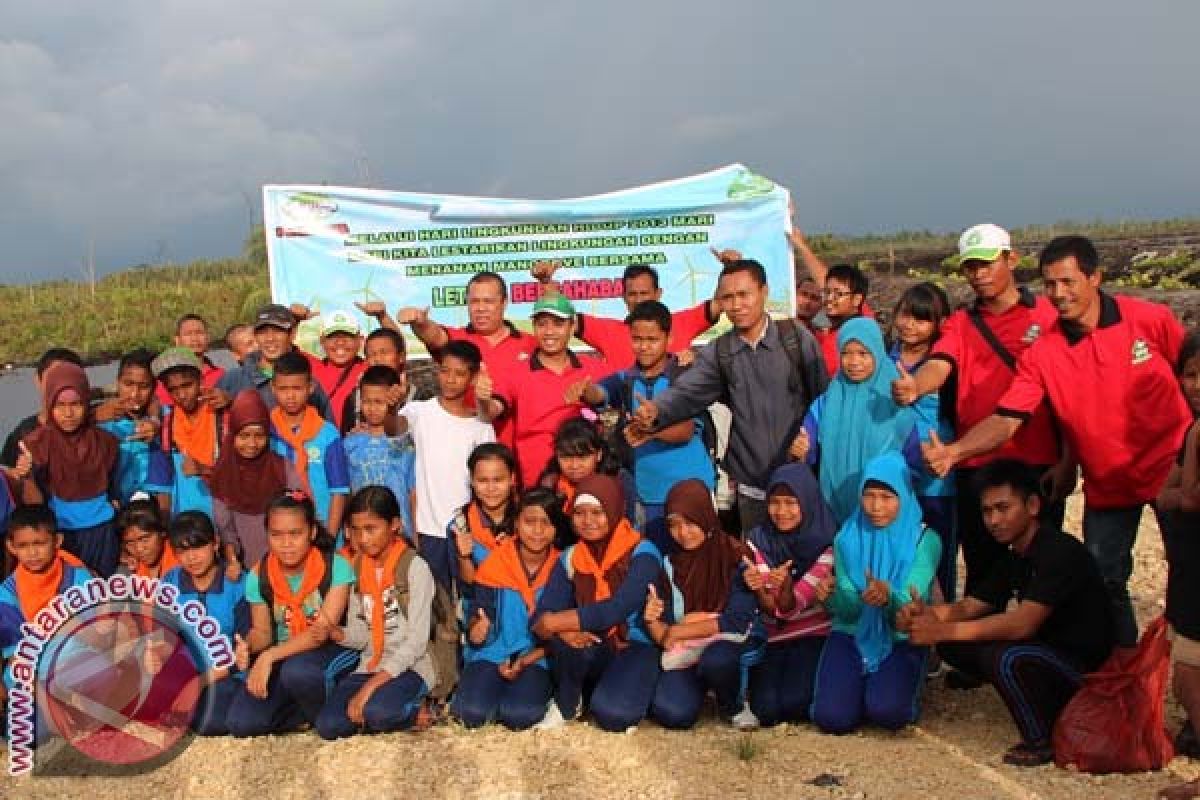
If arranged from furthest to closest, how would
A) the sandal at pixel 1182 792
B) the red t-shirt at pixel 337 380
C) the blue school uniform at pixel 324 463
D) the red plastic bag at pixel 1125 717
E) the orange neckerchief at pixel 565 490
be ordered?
the red t-shirt at pixel 337 380 < the blue school uniform at pixel 324 463 < the orange neckerchief at pixel 565 490 < the red plastic bag at pixel 1125 717 < the sandal at pixel 1182 792

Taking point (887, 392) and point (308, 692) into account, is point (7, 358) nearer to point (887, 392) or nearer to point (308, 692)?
point (308, 692)

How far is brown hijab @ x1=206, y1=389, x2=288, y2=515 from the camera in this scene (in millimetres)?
4973

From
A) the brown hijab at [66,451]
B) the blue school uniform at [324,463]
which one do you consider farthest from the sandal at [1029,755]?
the brown hijab at [66,451]

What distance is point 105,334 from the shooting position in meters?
17.3

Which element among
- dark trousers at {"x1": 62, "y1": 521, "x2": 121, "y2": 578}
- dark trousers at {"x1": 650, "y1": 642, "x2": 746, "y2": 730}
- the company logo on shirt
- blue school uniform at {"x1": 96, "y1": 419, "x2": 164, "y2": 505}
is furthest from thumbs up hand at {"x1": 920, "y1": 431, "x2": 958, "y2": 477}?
dark trousers at {"x1": 62, "y1": 521, "x2": 121, "y2": 578}

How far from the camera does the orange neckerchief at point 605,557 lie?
14.4 feet

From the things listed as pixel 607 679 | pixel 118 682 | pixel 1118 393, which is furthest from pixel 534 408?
pixel 1118 393

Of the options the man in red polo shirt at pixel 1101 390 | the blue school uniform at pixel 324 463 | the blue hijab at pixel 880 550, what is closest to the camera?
the man in red polo shirt at pixel 1101 390

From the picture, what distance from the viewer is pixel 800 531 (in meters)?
4.39

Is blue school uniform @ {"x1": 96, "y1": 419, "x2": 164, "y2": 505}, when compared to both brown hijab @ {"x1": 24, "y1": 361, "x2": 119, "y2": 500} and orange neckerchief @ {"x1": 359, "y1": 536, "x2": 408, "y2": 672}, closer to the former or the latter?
brown hijab @ {"x1": 24, "y1": 361, "x2": 119, "y2": 500}

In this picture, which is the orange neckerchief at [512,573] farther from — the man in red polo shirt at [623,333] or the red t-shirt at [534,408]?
the man in red polo shirt at [623,333]

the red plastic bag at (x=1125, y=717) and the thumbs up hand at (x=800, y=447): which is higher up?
the thumbs up hand at (x=800, y=447)

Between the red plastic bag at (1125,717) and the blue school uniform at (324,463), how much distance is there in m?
3.27

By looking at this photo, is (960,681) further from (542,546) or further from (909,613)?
(542,546)
